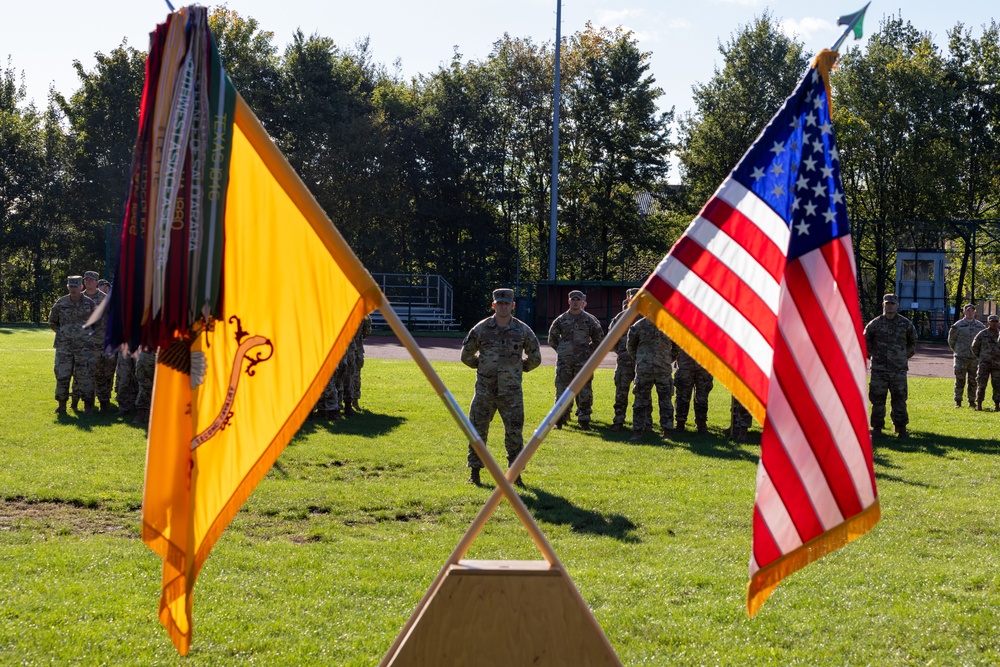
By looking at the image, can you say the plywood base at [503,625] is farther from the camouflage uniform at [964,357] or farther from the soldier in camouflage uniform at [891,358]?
the camouflage uniform at [964,357]

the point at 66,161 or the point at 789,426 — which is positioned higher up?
the point at 66,161

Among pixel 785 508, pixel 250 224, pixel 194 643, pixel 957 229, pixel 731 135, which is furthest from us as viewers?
pixel 731 135

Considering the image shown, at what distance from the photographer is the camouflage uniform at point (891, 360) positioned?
16641mm

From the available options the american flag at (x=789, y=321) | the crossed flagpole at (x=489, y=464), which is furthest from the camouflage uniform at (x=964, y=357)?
the crossed flagpole at (x=489, y=464)

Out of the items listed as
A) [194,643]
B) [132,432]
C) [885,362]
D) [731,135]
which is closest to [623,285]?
[731,135]

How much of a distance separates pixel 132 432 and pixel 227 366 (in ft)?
38.2

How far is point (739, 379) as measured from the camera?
4.75 meters

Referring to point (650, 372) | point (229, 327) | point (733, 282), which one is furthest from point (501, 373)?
point (229, 327)

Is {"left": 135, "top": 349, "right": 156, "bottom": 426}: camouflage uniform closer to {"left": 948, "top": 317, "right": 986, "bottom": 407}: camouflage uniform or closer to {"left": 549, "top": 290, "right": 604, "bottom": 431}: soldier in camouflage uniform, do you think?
{"left": 549, "top": 290, "right": 604, "bottom": 431}: soldier in camouflage uniform

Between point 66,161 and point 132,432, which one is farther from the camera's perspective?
point 66,161

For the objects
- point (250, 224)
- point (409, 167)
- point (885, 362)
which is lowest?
point (885, 362)

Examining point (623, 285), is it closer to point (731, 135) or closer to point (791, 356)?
point (731, 135)

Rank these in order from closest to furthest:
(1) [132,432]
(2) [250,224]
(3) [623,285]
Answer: (2) [250,224]
(1) [132,432]
(3) [623,285]

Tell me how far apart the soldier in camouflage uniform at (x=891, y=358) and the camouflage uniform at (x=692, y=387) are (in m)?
2.74
